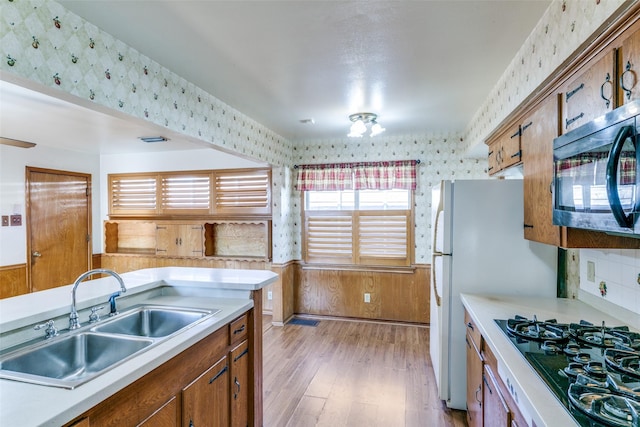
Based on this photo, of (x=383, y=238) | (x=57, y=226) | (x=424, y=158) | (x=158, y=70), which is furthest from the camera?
(x=57, y=226)

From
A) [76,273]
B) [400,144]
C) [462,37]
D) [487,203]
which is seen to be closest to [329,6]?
[462,37]

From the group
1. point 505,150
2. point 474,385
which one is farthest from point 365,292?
point 505,150

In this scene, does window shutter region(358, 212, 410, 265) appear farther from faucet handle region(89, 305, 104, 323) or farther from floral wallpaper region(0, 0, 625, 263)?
faucet handle region(89, 305, 104, 323)

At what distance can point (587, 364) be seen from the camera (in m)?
1.20

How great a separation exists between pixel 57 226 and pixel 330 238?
3.95 metres

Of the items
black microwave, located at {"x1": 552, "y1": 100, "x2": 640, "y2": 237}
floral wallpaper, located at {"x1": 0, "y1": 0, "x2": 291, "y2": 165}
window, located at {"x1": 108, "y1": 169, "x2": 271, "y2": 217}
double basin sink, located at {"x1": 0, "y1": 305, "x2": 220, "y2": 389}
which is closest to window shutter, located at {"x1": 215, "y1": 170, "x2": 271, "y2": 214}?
window, located at {"x1": 108, "y1": 169, "x2": 271, "y2": 217}

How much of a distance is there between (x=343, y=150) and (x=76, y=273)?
4.41m

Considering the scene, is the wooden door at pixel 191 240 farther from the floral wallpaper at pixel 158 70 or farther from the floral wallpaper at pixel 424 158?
the floral wallpaper at pixel 424 158

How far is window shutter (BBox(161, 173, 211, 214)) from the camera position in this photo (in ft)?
15.9

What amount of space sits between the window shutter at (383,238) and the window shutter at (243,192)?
1377mm

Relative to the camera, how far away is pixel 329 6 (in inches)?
60.9

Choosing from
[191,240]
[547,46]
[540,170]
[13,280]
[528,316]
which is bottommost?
[13,280]

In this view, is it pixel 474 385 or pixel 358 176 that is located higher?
pixel 358 176

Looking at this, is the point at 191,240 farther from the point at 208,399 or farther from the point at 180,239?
the point at 208,399
